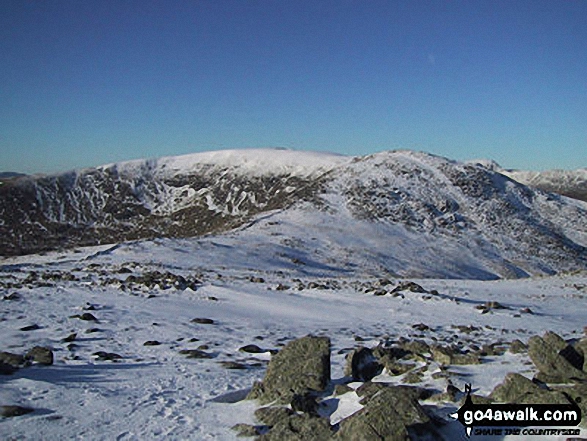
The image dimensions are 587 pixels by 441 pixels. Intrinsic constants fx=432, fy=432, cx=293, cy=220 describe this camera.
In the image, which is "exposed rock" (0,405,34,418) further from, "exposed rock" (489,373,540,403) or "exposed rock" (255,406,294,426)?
"exposed rock" (489,373,540,403)

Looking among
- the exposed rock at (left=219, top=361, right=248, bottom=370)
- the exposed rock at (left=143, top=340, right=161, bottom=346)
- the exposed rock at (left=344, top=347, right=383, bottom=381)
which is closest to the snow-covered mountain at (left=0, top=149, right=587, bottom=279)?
the exposed rock at (left=143, top=340, right=161, bottom=346)

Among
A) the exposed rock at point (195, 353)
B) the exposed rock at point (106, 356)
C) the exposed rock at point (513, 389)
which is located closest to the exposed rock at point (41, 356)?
the exposed rock at point (106, 356)

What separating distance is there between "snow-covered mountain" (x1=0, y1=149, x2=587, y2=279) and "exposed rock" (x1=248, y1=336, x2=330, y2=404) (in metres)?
32.0

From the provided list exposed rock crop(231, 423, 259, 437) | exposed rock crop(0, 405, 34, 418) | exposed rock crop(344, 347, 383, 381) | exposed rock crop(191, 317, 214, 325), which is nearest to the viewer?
exposed rock crop(231, 423, 259, 437)

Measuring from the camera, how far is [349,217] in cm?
6494

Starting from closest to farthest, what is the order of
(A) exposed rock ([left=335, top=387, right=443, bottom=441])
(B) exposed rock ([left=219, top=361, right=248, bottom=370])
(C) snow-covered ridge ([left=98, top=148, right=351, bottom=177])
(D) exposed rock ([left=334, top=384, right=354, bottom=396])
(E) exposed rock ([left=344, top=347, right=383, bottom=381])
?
(A) exposed rock ([left=335, top=387, right=443, bottom=441]) → (D) exposed rock ([left=334, top=384, right=354, bottom=396]) → (E) exposed rock ([left=344, top=347, right=383, bottom=381]) → (B) exposed rock ([left=219, top=361, right=248, bottom=370]) → (C) snow-covered ridge ([left=98, top=148, right=351, bottom=177])

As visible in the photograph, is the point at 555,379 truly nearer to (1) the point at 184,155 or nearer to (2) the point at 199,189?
(2) the point at 199,189

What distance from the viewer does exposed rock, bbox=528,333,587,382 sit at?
8102mm

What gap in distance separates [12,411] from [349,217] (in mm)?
58830

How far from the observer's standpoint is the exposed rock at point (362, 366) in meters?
9.87

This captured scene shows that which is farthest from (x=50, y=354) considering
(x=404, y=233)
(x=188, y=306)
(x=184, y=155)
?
(x=184, y=155)

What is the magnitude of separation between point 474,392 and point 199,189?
141m

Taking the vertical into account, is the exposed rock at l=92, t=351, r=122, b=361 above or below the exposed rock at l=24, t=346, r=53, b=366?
below

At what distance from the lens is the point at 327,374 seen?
30.2 feet
